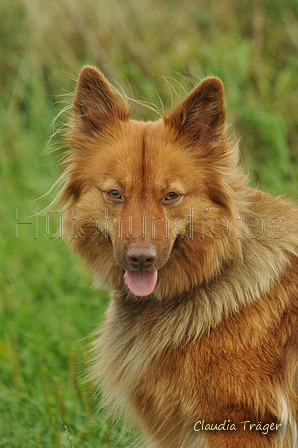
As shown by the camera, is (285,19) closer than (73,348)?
No

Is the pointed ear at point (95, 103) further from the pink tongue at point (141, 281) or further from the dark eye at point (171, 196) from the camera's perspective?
the pink tongue at point (141, 281)

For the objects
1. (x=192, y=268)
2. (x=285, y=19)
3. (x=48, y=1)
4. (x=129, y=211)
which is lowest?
(x=192, y=268)

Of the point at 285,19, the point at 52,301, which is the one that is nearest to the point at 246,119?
the point at 285,19

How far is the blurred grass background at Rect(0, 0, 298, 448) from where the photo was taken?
409 cm

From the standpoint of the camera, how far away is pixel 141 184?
2.99 m

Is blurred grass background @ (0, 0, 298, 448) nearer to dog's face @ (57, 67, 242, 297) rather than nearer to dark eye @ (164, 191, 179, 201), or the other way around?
dog's face @ (57, 67, 242, 297)

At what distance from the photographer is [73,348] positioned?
170 inches

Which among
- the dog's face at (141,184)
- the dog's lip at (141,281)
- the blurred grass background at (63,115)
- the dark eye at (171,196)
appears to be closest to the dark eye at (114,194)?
the dog's face at (141,184)

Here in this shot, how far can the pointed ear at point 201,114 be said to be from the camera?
302 centimetres

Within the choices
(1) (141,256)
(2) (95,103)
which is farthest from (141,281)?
(2) (95,103)

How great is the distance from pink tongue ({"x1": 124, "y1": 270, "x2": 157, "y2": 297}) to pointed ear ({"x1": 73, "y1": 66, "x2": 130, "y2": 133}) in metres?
0.95

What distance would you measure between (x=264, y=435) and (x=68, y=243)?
1591 mm

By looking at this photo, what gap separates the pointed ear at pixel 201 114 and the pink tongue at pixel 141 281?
83cm

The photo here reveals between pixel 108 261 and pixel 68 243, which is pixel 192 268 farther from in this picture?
pixel 68 243
